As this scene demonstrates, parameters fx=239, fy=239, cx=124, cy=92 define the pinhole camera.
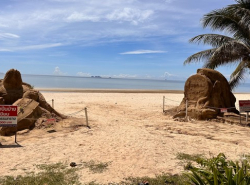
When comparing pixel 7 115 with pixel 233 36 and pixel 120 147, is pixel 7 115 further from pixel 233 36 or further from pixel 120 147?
pixel 233 36

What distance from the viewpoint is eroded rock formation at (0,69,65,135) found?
30.7 feet

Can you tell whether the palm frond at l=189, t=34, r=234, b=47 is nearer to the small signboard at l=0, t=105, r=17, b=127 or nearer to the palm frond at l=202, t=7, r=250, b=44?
the palm frond at l=202, t=7, r=250, b=44

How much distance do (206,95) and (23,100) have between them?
8853mm

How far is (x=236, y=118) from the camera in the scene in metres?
11.8

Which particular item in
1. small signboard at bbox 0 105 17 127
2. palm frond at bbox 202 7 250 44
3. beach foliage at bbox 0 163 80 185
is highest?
palm frond at bbox 202 7 250 44

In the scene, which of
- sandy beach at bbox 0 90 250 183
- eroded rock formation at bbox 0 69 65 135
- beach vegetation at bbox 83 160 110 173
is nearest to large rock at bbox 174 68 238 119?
sandy beach at bbox 0 90 250 183

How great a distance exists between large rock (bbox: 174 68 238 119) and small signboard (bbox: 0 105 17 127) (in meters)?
8.27

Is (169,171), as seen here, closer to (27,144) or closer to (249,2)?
(27,144)

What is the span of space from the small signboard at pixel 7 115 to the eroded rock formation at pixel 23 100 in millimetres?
1200

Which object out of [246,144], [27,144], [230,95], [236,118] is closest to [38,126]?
[27,144]

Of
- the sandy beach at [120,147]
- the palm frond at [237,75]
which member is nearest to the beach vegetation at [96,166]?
the sandy beach at [120,147]

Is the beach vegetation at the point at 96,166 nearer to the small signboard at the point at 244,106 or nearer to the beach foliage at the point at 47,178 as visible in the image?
the beach foliage at the point at 47,178

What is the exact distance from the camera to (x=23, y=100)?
9992 millimetres

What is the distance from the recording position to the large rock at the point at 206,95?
12180mm
